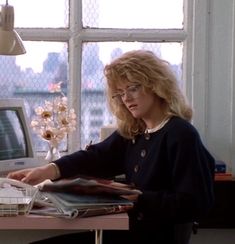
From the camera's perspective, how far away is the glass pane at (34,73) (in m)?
3.07

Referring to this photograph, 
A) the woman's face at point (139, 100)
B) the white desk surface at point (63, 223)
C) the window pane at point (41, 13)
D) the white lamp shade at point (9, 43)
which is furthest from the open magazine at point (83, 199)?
the window pane at point (41, 13)

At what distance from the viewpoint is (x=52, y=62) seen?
309 centimetres

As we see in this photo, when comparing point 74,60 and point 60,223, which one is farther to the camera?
point 74,60

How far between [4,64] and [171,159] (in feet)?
4.73

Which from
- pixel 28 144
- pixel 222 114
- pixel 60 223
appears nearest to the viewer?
pixel 60 223

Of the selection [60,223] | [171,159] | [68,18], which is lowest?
[60,223]

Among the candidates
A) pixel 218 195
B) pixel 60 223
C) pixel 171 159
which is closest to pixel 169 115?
pixel 171 159

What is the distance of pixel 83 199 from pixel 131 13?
161 centimetres

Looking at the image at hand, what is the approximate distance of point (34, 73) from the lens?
3088mm

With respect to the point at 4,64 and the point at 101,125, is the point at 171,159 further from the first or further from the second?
the point at 4,64

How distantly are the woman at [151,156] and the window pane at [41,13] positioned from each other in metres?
0.92

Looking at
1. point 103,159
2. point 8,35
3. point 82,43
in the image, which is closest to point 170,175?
point 103,159

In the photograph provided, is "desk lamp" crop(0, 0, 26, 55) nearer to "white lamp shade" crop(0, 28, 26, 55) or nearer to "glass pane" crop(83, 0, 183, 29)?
"white lamp shade" crop(0, 28, 26, 55)

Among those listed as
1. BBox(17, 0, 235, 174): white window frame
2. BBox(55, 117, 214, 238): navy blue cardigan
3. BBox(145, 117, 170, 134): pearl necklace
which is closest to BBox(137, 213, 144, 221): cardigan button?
BBox(55, 117, 214, 238): navy blue cardigan
